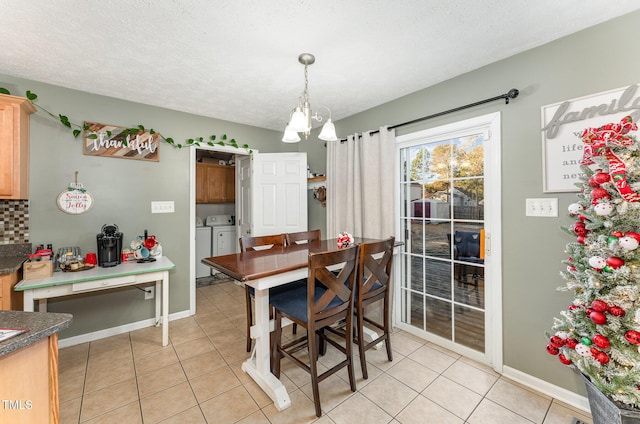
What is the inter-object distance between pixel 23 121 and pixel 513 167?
408 cm

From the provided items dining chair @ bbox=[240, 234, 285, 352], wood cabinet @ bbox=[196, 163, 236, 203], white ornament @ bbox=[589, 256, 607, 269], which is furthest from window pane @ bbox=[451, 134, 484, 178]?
wood cabinet @ bbox=[196, 163, 236, 203]

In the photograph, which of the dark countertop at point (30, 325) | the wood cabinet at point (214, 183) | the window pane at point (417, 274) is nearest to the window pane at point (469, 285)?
the window pane at point (417, 274)

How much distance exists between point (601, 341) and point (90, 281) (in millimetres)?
3377

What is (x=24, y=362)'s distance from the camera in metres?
0.89

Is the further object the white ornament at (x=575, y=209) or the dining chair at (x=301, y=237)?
the dining chair at (x=301, y=237)

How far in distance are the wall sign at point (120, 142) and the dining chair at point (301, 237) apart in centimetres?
182

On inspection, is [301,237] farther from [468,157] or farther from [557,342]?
[557,342]

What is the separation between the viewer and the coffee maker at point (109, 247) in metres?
2.47

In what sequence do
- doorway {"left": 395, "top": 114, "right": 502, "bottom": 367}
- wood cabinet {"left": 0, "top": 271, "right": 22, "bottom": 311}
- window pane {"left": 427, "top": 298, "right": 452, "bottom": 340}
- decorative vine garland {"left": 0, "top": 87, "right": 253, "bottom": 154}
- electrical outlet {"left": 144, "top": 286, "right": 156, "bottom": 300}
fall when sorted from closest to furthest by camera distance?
wood cabinet {"left": 0, "top": 271, "right": 22, "bottom": 311} → doorway {"left": 395, "top": 114, "right": 502, "bottom": 367} → decorative vine garland {"left": 0, "top": 87, "right": 253, "bottom": 154} → window pane {"left": 427, "top": 298, "right": 452, "bottom": 340} → electrical outlet {"left": 144, "top": 286, "right": 156, "bottom": 300}

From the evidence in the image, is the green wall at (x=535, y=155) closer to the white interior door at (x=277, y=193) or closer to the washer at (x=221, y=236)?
the white interior door at (x=277, y=193)

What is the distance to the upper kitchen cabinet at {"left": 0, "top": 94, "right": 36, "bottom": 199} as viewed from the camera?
6.82 ft

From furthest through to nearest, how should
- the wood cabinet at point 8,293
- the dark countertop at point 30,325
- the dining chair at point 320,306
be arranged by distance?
the wood cabinet at point 8,293
the dining chair at point 320,306
the dark countertop at point 30,325

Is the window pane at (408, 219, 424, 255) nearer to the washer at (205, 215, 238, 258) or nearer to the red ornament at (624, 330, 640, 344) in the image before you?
the red ornament at (624, 330, 640, 344)

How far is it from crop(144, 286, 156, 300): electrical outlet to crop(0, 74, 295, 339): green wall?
0.17 ft
